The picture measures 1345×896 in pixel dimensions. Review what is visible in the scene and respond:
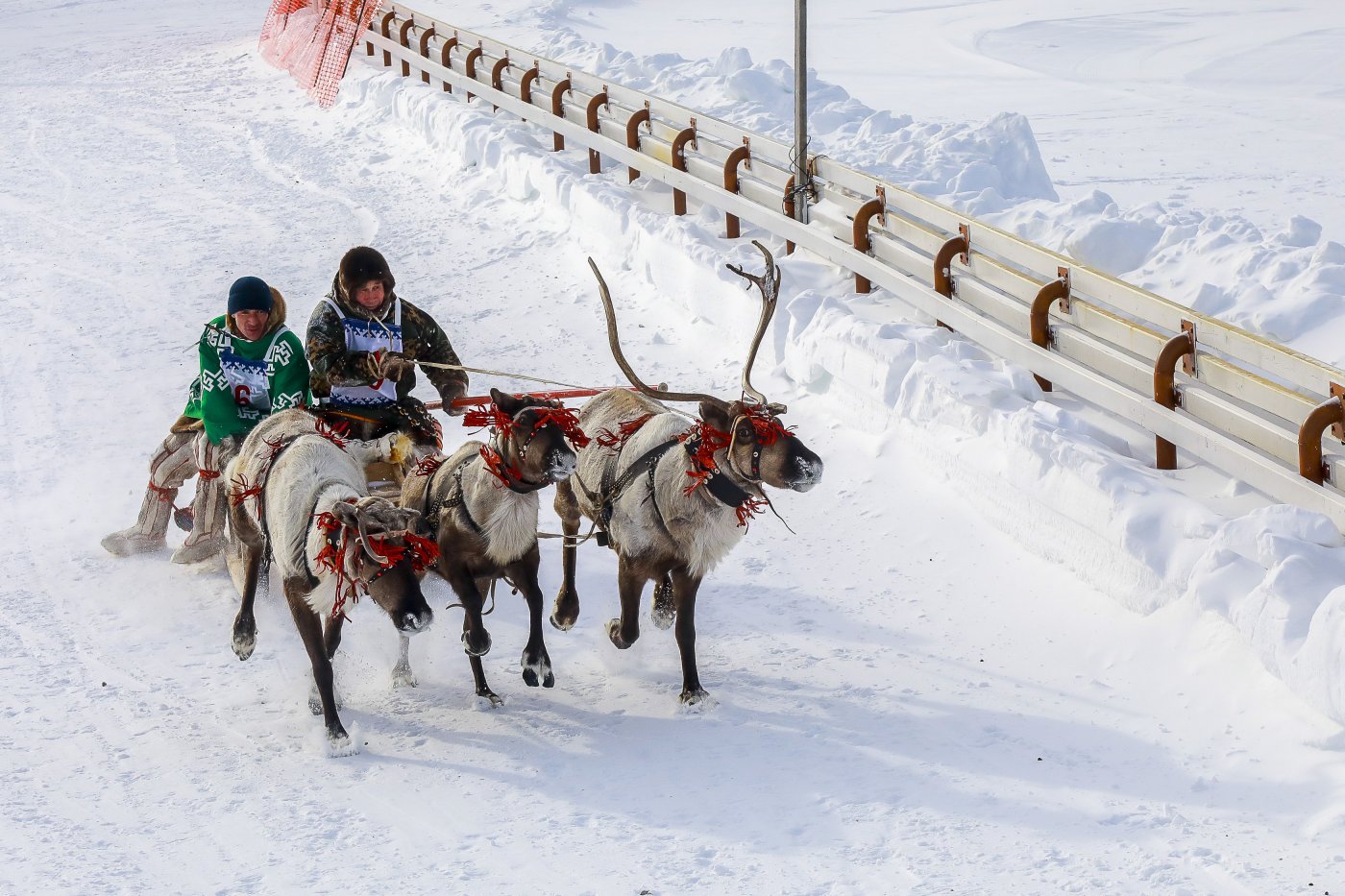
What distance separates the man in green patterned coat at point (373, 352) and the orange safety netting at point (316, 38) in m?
13.7

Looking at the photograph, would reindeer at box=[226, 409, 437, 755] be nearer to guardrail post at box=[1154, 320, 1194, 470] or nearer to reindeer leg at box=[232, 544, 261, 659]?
reindeer leg at box=[232, 544, 261, 659]

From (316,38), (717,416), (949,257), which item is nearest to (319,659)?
(717,416)

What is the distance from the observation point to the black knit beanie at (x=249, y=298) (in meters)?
7.19

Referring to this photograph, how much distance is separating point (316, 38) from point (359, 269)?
1708 cm

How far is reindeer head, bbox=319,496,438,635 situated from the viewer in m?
5.67

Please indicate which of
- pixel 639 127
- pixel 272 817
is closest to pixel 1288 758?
pixel 272 817

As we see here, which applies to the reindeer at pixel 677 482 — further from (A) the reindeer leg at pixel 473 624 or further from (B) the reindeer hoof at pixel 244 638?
(B) the reindeer hoof at pixel 244 638

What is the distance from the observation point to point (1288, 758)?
5.44m

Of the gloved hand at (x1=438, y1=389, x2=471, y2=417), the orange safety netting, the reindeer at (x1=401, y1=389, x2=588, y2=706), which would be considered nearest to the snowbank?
the reindeer at (x1=401, y1=389, x2=588, y2=706)

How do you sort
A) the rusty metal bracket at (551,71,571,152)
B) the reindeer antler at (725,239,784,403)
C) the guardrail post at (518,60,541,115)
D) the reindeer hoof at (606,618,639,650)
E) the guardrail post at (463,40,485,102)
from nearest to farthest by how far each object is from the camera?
the reindeer antler at (725,239,784,403) < the reindeer hoof at (606,618,639,650) < the rusty metal bracket at (551,71,571,152) < the guardrail post at (518,60,541,115) < the guardrail post at (463,40,485,102)

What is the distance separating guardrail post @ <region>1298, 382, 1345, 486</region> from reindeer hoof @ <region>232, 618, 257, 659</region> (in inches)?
193

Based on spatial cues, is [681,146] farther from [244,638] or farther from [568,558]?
[244,638]

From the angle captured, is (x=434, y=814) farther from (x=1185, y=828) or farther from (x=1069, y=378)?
(x=1069, y=378)

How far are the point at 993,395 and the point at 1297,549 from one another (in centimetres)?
251
